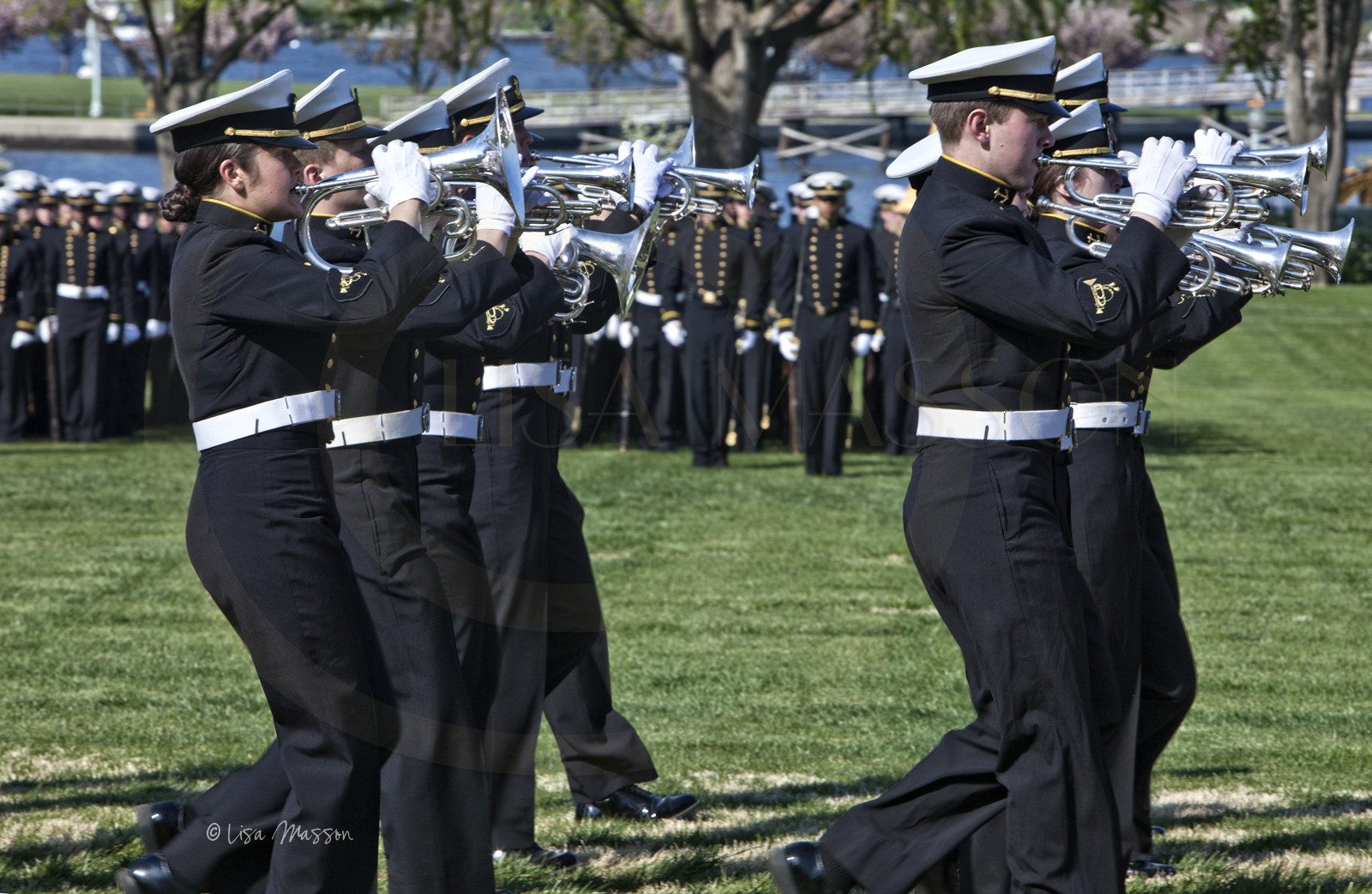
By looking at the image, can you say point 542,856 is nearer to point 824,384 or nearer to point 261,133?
point 261,133

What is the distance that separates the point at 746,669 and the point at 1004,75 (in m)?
3.80

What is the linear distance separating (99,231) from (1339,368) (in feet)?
A: 54.2

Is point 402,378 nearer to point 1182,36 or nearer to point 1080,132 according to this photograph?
point 1080,132

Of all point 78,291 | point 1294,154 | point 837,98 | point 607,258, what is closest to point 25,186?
point 78,291

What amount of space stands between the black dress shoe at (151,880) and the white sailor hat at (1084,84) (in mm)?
3182

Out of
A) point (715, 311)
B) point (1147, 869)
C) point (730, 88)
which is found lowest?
point (1147, 869)

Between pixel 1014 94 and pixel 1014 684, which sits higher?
pixel 1014 94

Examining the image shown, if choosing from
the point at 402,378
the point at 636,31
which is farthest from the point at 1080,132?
the point at 636,31

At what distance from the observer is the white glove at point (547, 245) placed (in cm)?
466

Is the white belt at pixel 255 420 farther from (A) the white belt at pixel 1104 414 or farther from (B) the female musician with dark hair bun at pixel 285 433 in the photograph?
(A) the white belt at pixel 1104 414

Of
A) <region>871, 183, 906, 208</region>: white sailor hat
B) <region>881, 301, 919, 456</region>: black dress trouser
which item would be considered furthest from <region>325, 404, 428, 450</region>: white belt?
<region>871, 183, 906, 208</region>: white sailor hat

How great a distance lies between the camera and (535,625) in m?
4.73

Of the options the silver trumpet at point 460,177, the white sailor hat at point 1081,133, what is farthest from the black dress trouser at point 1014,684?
the silver trumpet at point 460,177

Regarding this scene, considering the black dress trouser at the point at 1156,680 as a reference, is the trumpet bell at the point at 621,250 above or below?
above
